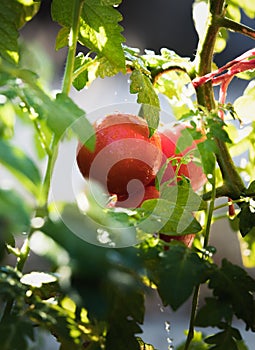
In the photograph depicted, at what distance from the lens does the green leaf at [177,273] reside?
365 millimetres

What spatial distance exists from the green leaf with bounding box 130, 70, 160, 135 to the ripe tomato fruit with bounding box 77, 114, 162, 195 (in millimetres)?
10

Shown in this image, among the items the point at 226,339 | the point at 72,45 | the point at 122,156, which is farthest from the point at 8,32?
the point at 226,339

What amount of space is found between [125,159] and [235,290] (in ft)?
0.63

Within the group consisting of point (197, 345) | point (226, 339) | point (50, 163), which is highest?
point (50, 163)

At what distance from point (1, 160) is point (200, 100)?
397 millimetres

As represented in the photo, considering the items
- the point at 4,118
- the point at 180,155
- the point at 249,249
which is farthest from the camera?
the point at 249,249

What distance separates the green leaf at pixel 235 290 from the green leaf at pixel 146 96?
0.18m

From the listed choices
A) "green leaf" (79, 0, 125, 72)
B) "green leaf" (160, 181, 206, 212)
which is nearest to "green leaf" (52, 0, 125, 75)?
"green leaf" (79, 0, 125, 72)

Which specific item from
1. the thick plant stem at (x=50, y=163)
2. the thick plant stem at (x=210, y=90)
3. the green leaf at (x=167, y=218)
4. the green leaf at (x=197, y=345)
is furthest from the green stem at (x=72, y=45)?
the green leaf at (x=197, y=345)

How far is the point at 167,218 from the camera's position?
45 centimetres

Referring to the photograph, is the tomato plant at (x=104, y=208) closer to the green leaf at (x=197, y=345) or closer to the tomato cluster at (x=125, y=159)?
the tomato cluster at (x=125, y=159)

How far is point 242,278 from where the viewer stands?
0.41 metres

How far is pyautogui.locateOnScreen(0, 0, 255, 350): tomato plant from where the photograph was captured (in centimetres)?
31

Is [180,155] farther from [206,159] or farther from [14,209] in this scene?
[14,209]
